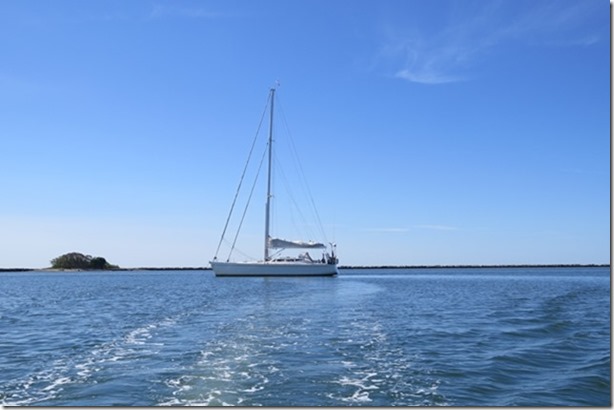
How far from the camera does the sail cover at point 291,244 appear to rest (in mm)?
93050

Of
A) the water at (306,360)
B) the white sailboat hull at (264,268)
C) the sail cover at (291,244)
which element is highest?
the sail cover at (291,244)

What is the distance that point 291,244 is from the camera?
94875 mm

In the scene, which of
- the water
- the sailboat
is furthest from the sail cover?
the water

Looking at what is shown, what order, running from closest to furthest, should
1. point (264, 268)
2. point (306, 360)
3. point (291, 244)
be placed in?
1. point (306, 360)
2. point (264, 268)
3. point (291, 244)

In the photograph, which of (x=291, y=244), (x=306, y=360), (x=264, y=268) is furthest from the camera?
(x=291, y=244)

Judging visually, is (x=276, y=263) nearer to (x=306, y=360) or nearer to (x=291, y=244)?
(x=291, y=244)

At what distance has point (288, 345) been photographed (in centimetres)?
1838

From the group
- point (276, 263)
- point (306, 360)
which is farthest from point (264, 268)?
point (306, 360)

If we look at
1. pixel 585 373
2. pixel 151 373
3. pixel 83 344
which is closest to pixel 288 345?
pixel 151 373

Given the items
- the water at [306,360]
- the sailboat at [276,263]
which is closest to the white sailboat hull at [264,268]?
the sailboat at [276,263]

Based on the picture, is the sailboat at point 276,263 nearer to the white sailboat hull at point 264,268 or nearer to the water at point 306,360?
the white sailboat hull at point 264,268

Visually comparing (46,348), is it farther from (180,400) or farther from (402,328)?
(402,328)

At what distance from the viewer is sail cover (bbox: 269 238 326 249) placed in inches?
3663

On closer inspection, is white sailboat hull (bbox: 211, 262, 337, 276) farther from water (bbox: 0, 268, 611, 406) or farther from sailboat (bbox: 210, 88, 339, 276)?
water (bbox: 0, 268, 611, 406)
